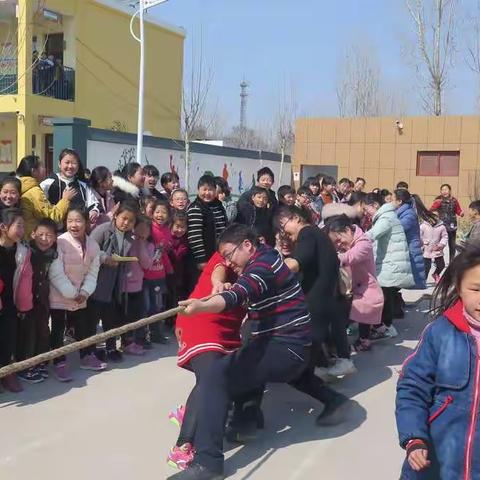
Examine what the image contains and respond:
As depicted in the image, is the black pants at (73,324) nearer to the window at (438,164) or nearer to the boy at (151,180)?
the boy at (151,180)

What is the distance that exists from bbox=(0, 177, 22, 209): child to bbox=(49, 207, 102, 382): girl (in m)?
0.44

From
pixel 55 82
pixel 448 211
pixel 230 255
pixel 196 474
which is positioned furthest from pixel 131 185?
pixel 55 82

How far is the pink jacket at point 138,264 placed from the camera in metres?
5.60

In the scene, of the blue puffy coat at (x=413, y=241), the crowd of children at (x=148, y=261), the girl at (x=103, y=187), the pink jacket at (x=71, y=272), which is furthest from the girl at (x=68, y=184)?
the blue puffy coat at (x=413, y=241)

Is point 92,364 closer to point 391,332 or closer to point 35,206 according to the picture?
point 35,206

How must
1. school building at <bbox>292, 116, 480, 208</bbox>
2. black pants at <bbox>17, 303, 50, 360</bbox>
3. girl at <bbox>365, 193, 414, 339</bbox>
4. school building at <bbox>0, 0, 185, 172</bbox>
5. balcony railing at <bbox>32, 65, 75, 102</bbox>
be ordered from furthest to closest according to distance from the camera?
school building at <bbox>292, 116, 480, 208</bbox> < balcony railing at <bbox>32, 65, 75, 102</bbox> < school building at <bbox>0, 0, 185, 172</bbox> < girl at <bbox>365, 193, 414, 339</bbox> < black pants at <bbox>17, 303, 50, 360</bbox>

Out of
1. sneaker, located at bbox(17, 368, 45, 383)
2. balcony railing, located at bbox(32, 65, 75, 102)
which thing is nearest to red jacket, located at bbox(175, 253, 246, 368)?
sneaker, located at bbox(17, 368, 45, 383)

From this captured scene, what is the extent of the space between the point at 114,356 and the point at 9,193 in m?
1.54

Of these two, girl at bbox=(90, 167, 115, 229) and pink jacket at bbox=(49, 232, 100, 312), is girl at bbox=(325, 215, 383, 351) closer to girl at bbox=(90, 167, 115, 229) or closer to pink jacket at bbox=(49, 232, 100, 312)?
pink jacket at bbox=(49, 232, 100, 312)

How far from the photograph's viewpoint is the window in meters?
21.3

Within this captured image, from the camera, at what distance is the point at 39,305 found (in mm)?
4781

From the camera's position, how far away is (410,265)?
21.7 feet

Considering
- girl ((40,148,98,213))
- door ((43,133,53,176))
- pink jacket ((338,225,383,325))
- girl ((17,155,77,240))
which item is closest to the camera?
girl ((17,155,77,240))

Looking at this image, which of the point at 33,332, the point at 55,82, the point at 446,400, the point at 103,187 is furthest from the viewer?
the point at 55,82
